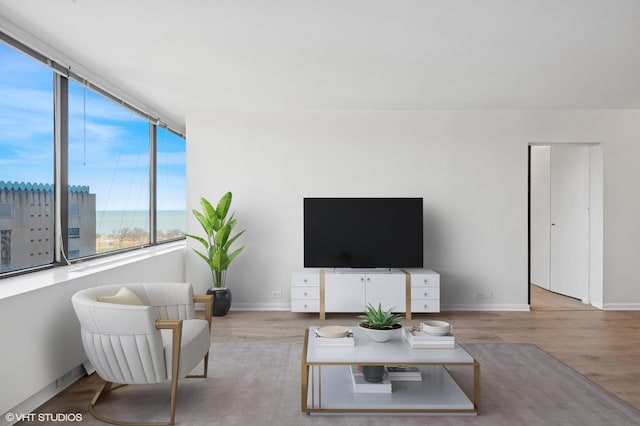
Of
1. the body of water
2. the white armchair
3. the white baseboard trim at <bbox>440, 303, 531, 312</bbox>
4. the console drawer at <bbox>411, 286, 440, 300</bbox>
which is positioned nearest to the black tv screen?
the console drawer at <bbox>411, 286, 440, 300</bbox>

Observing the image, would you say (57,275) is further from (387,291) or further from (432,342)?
(387,291)

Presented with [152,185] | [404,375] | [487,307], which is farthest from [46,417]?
[487,307]

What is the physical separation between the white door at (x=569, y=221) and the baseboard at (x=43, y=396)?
19.1 ft

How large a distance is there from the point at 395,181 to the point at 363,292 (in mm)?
1415

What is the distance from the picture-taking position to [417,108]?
221 inches

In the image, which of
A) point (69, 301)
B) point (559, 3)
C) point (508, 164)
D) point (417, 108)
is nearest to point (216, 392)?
point (69, 301)

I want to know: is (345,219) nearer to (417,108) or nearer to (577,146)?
(417,108)

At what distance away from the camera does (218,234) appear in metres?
5.33

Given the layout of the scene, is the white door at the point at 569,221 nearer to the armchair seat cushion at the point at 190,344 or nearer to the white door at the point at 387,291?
the white door at the point at 387,291

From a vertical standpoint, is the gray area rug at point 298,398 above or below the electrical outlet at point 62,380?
below

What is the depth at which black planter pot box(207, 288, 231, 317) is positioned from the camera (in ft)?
17.6

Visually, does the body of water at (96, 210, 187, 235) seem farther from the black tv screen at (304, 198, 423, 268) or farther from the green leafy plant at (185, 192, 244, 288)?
Answer: the black tv screen at (304, 198, 423, 268)

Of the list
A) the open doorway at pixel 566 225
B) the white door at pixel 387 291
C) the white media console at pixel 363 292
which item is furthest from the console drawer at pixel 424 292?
the open doorway at pixel 566 225

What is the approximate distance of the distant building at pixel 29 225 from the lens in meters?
3.32
